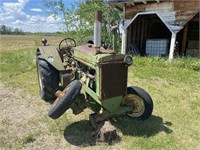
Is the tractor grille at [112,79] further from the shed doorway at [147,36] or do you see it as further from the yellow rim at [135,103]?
the shed doorway at [147,36]

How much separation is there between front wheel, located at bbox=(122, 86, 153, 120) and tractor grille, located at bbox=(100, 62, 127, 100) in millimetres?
289

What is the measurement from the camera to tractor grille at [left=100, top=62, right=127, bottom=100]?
9.11 feet

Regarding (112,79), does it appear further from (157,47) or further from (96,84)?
(157,47)

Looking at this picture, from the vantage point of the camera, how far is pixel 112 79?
2.84 m

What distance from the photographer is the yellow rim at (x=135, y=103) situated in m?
3.19

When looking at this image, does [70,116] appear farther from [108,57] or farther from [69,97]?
[108,57]

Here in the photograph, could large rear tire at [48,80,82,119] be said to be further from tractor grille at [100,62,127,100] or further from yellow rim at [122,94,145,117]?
yellow rim at [122,94,145,117]

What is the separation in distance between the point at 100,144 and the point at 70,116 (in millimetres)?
977

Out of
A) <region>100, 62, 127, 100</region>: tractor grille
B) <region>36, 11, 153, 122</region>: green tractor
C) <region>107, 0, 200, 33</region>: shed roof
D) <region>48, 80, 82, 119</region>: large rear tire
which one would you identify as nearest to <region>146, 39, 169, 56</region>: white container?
<region>107, 0, 200, 33</region>: shed roof

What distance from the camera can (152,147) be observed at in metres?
2.72

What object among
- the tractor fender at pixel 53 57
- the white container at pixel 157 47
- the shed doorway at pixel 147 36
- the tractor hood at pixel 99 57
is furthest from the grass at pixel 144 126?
the shed doorway at pixel 147 36

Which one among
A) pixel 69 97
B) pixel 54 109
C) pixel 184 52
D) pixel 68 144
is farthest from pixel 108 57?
pixel 184 52

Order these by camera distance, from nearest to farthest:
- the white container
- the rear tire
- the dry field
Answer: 1. the rear tire
2. the white container
3. the dry field

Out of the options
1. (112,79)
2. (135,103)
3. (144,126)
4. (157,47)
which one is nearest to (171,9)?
(157,47)
